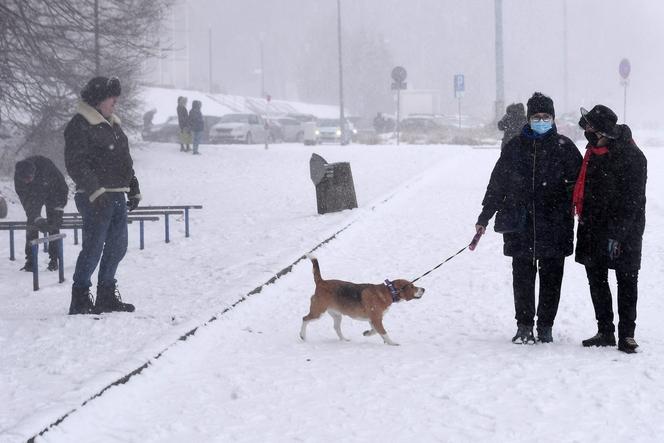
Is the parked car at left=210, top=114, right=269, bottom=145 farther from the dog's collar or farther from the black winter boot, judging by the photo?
the dog's collar

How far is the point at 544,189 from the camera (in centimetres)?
625

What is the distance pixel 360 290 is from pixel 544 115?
1.82m

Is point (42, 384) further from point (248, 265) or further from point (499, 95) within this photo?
point (499, 95)

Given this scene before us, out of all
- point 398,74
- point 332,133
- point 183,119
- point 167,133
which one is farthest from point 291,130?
point 183,119

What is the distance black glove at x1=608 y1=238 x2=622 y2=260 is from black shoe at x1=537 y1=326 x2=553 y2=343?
0.79 metres

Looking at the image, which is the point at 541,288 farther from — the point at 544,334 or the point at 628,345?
the point at 628,345

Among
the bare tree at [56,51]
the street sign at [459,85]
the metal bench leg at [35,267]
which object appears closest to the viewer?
the metal bench leg at [35,267]

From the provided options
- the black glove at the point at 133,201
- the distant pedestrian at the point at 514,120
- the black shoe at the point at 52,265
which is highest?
the distant pedestrian at the point at 514,120

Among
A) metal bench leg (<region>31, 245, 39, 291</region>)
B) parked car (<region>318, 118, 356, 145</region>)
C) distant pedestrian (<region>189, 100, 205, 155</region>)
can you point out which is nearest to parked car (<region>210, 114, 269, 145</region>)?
parked car (<region>318, 118, 356, 145</region>)

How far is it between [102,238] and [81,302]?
0.57m

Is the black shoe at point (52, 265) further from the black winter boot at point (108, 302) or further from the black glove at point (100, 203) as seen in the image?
the black glove at point (100, 203)

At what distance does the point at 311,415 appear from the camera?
4938mm

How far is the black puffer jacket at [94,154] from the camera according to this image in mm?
6965

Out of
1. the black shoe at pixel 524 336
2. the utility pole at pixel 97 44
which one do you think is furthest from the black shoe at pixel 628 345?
the utility pole at pixel 97 44
